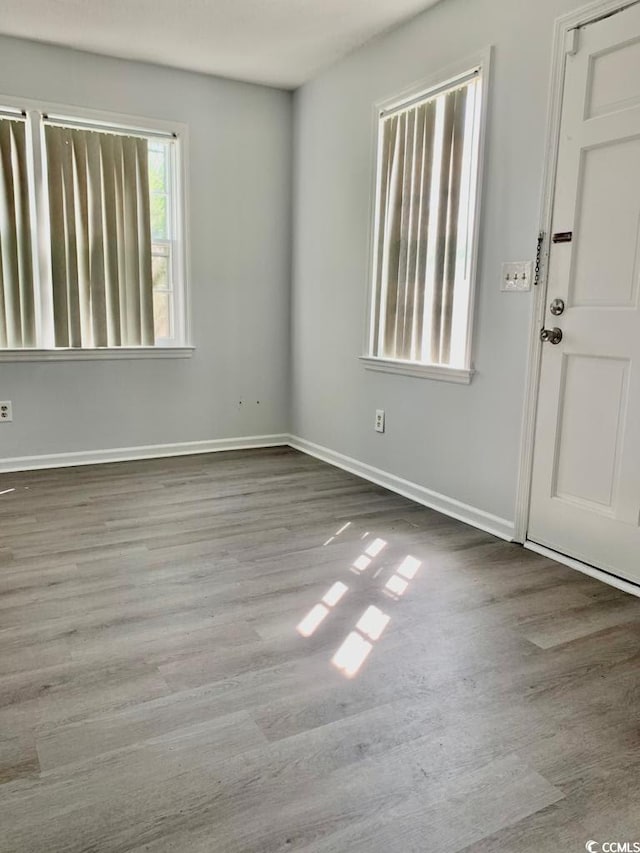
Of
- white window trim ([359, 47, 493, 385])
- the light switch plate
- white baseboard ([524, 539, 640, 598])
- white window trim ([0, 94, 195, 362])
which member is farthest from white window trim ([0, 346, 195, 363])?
white baseboard ([524, 539, 640, 598])

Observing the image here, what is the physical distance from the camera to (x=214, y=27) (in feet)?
11.1

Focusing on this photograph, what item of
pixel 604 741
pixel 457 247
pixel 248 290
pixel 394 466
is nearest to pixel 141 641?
pixel 604 741

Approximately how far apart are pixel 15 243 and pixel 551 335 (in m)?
3.02

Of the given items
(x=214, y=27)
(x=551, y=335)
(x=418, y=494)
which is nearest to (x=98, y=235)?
(x=214, y=27)

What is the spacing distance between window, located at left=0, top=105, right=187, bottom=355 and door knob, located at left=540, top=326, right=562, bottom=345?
2536 millimetres

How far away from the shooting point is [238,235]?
4422 mm

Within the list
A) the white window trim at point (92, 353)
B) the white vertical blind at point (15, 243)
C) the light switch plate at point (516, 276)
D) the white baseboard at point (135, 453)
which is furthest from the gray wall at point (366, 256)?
the white vertical blind at point (15, 243)

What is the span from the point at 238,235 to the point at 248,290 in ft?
1.25

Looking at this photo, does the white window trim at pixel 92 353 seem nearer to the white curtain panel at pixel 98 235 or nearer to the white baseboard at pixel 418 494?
the white curtain panel at pixel 98 235

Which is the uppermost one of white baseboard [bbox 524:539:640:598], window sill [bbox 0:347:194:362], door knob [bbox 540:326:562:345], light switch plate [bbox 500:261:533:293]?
light switch plate [bbox 500:261:533:293]

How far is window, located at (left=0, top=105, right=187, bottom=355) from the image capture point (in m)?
3.68

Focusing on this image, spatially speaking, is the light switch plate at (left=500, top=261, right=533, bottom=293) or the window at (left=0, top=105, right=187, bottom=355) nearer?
the light switch plate at (left=500, top=261, right=533, bottom=293)

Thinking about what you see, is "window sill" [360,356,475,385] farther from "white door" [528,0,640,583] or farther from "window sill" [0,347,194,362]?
"window sill" [0,347,194,362]

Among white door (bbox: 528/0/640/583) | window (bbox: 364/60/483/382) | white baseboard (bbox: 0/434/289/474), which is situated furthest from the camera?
white baseboard (bbox: 0/434/289/474)
